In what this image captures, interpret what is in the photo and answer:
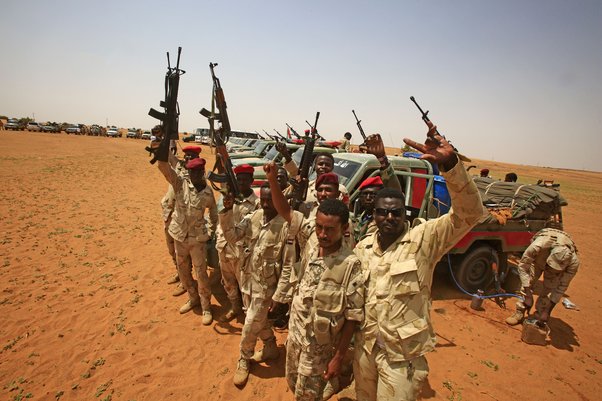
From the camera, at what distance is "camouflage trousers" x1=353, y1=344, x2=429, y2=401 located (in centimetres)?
183

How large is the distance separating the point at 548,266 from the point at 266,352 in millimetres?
4385

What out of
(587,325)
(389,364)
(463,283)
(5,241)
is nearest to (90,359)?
(389,364)

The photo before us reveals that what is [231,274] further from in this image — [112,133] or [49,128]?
[112,133]

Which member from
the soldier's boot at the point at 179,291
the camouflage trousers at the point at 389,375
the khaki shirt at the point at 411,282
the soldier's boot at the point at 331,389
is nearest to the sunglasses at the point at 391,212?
the khaki shirt at the point at 411,282

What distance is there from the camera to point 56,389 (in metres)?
2.99

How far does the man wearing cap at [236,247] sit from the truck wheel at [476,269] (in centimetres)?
416

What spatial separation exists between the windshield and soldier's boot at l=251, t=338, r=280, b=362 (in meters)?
2.73

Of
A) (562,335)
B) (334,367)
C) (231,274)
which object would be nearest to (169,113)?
(231,274)

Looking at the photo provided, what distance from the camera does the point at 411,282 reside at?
6.14 ft

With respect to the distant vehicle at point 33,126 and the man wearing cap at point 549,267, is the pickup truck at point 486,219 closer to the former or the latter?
the man wearing cap at point 549,267

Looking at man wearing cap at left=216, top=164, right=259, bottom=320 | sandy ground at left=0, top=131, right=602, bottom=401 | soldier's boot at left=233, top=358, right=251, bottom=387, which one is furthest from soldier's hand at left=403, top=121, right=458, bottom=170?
soldier's boot at left=233, top=358, right=251, bottom=387

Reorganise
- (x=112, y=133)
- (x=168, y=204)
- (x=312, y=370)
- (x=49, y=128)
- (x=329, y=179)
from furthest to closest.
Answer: (x=112, y=133) → (x=49, y=128) → (x=168, y=204) → (x=329, y=179) → (x=312, y=370)

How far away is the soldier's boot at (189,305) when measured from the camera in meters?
4.35

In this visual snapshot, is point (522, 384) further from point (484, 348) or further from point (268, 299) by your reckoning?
point (268, 299)
